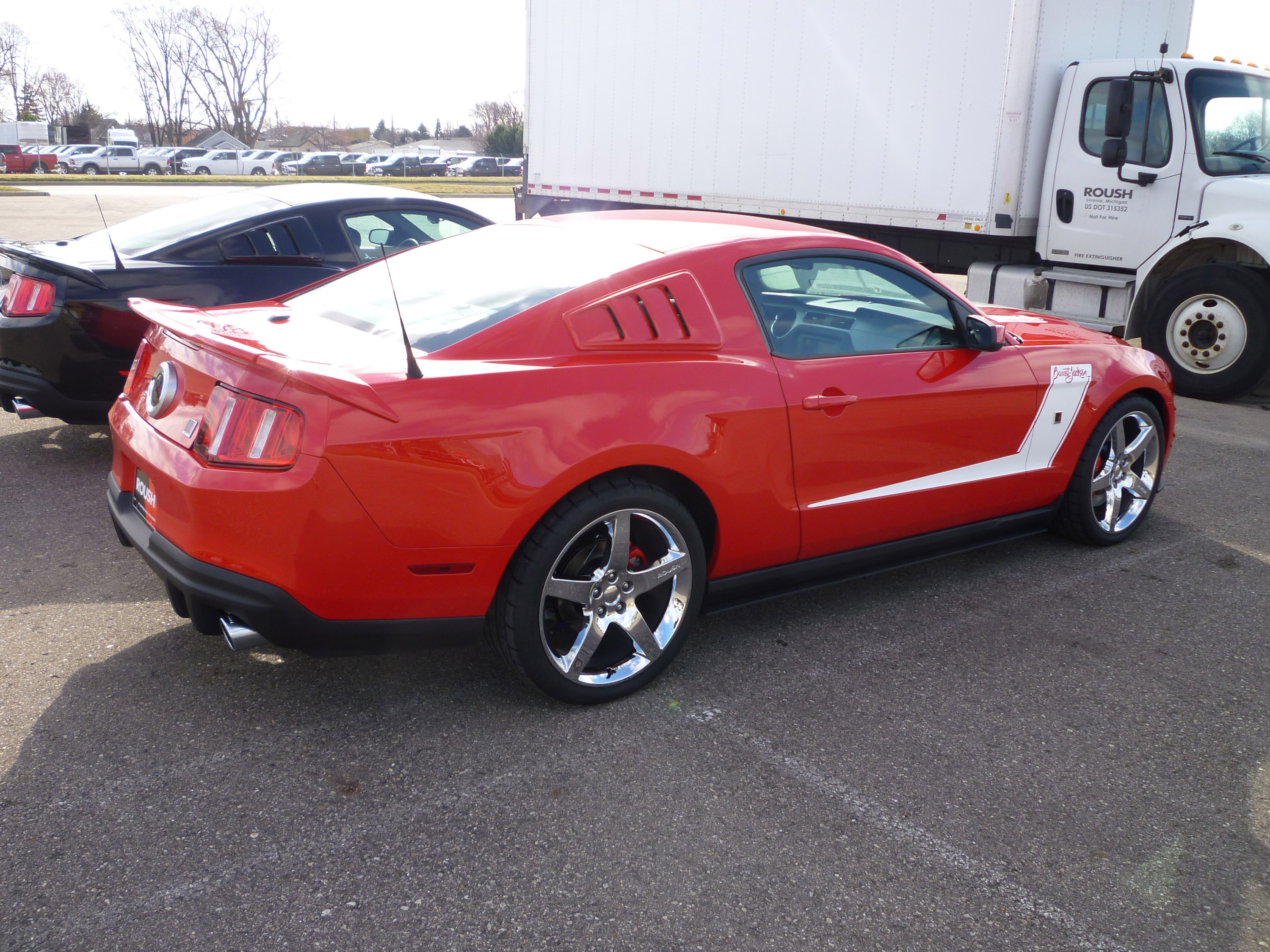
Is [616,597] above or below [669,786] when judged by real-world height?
above

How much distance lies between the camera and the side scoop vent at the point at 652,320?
10.3ft

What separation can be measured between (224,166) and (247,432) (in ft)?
197

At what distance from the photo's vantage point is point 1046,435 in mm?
4363

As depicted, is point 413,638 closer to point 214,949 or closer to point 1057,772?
point 214,949

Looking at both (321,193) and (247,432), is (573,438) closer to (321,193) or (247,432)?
(247,432)

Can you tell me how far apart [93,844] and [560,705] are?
4.29ft

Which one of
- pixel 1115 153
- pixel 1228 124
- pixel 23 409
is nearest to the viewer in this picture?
pixel 23 409

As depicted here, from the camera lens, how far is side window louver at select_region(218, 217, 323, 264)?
5.73 metres

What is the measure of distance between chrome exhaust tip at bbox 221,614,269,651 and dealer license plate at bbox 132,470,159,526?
1.38 ft

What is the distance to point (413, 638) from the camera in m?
2.88

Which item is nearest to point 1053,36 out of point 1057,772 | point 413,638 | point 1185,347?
point 1185,347

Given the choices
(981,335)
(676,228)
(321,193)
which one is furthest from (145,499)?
(321,193)

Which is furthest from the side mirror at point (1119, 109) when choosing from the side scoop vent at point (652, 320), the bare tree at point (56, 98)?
the bare tree at point (56, 98)

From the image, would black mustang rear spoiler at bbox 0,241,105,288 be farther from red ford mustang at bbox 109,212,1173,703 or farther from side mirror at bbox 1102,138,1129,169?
side mirror at bbox 1102,138,1129,169
